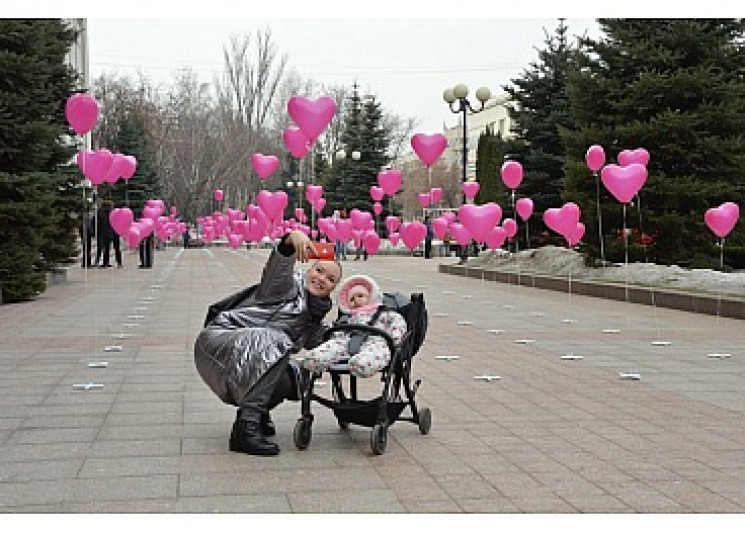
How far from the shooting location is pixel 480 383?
8609 millimetres

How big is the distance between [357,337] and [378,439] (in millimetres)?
624

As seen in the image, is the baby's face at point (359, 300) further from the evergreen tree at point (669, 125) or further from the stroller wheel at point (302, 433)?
the evergreen tree at point (669, 125)

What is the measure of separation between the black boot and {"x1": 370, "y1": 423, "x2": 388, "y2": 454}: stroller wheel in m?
0.55

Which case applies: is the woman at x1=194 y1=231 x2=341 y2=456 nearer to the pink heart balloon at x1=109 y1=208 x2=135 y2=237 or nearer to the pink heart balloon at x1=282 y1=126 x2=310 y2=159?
the pink heart balloon at x1=282 y1=126 x2=310 y2=159

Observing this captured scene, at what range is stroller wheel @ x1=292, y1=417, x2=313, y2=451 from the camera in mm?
5926

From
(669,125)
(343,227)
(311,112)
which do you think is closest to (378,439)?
(311,112)

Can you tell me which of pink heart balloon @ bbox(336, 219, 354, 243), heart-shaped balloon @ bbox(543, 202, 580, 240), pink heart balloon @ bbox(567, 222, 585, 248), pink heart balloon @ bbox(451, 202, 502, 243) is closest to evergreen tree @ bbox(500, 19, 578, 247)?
pink heart balloon @ bbox(336, 219, 354, 243)

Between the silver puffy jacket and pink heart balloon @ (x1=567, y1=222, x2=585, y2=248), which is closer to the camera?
the silver puffy jacket

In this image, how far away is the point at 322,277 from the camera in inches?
242

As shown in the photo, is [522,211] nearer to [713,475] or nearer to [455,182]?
[713,475]

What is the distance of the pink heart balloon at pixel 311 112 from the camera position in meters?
12.3

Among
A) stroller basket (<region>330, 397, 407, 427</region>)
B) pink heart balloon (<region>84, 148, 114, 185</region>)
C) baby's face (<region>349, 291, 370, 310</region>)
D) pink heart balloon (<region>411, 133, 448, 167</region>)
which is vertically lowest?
stroller basket (<region>330, 397, 407, 427</region>)

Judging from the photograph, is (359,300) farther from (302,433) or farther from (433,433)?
(433,433)

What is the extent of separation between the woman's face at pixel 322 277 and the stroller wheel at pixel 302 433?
78 centimetres
